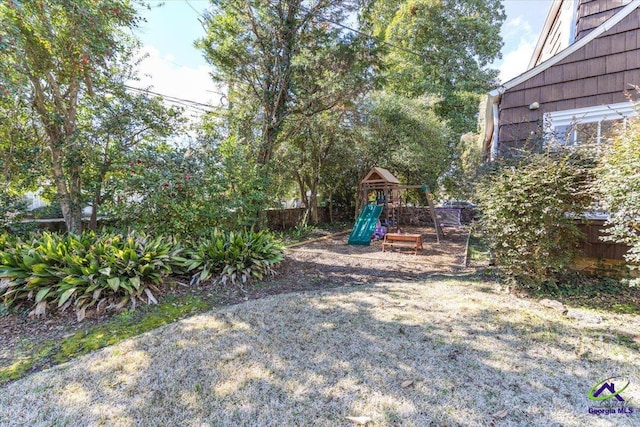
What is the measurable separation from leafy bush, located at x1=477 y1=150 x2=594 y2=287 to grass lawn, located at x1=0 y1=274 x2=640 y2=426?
0.73 metres

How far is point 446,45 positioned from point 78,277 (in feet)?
70.6

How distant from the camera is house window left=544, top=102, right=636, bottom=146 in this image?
4.38 meters

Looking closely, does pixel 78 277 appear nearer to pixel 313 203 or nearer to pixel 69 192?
pixel 69 192

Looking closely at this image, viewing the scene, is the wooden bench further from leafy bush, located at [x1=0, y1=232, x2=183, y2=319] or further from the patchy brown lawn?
leafy bush, located at [x1=0, y1=232, x2=183, y2=319]

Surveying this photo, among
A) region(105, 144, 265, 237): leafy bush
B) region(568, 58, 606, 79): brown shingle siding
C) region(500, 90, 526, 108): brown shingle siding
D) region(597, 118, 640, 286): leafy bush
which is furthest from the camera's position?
region(500, 90, 526, 108): brown shingle siding

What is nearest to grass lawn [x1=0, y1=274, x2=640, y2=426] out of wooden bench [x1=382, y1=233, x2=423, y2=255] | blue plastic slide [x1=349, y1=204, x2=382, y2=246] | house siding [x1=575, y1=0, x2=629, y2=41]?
wooden bench [x1=382, y1=233, x2=423, y2=255]

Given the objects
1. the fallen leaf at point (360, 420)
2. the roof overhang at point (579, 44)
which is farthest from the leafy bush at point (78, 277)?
the roof overhang at point (579, 44)

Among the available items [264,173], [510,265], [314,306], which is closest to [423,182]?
[264,173]

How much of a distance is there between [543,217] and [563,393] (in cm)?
226

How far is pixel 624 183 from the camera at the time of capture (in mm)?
2938

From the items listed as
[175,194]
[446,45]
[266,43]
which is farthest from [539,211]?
[446,45]

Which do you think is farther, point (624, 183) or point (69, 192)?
point (69, 192)

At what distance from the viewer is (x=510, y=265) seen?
398 centimetres

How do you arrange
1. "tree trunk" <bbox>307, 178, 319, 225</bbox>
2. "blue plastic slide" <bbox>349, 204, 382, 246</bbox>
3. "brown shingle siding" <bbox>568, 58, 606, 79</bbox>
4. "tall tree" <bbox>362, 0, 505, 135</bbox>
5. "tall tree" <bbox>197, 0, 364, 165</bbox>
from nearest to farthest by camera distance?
"brown shingle siding" <bbox>568, 58, 606, 79</bbox>
"tall tree" <bbox>197, 0, 364, 165</bbox>
"blue plastic slide" <bbox>349, 204, 382, 246</bbox>
"tree trunk" <bbox>307, 178, 319, 225</bbox>
"tall tree" <bbox>362, 0, 505, 135</bbox>
